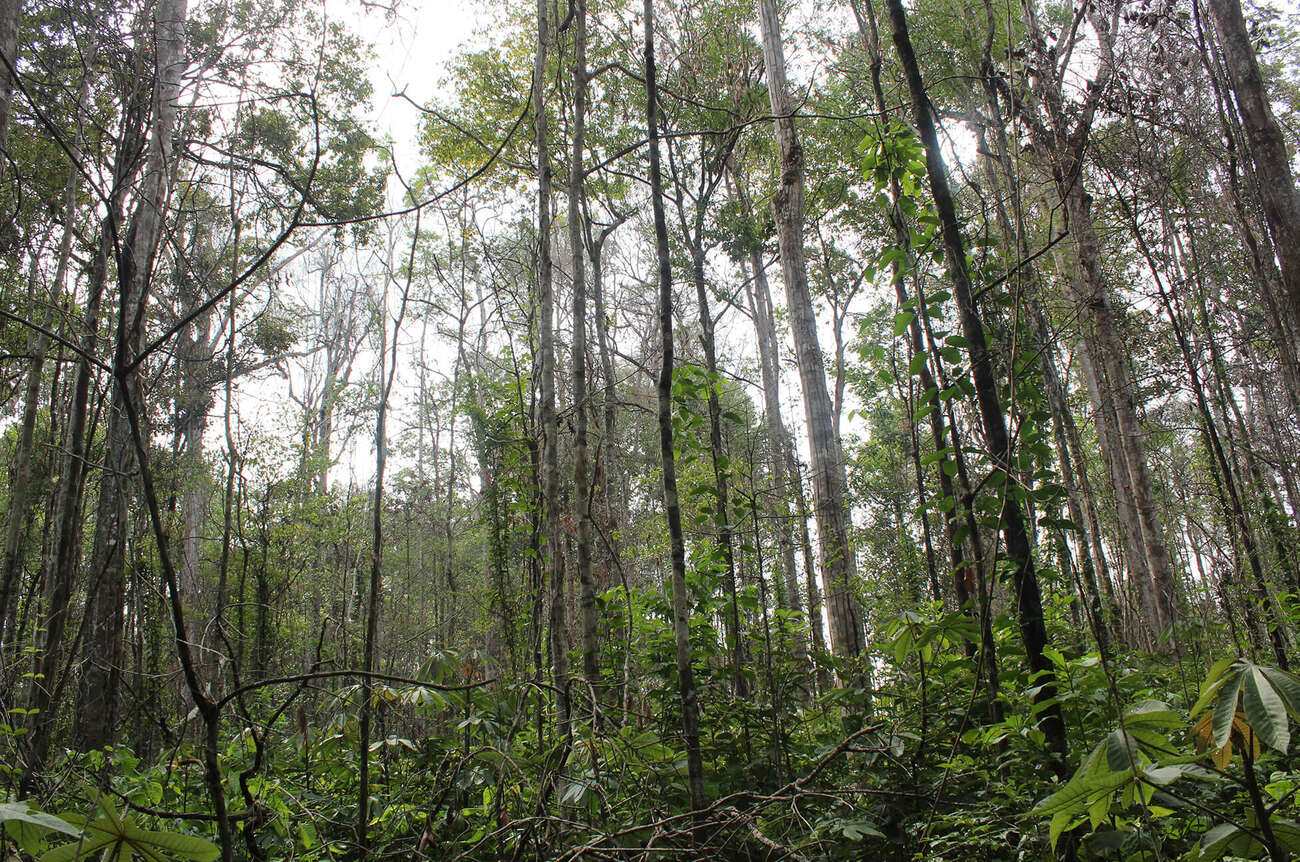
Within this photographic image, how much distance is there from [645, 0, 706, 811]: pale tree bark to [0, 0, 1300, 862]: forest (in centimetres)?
3

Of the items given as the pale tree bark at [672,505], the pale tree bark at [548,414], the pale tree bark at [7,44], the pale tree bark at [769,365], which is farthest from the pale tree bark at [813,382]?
the pale tree bark at [7,44]

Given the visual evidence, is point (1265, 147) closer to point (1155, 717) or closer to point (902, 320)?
point (902, 320)

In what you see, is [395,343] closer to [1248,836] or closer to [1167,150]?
[1248,836]

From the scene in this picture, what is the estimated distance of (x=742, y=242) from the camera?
11352 mm

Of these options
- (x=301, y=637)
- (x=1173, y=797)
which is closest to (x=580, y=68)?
(x=1173, y=797)

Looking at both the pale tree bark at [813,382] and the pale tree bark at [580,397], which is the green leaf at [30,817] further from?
the pale tree bark at [813,382]

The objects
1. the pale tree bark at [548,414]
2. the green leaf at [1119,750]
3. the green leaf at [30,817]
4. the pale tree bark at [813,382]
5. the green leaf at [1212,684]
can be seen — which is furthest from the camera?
the pale tree bark at [813,382]

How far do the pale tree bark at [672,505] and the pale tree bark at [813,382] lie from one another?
3.37 m

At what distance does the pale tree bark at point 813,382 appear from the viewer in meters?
5.97

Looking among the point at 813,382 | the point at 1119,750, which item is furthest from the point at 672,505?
the point at 813,382

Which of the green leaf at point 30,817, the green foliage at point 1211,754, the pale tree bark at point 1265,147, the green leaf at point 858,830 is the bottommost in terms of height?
the green leaf at point 858,830

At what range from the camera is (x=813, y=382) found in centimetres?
708

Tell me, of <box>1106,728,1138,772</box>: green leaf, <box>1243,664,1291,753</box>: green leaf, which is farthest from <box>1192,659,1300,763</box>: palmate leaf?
<box>1106,728,1138,772</box>: green leaf

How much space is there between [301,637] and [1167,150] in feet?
42.9
